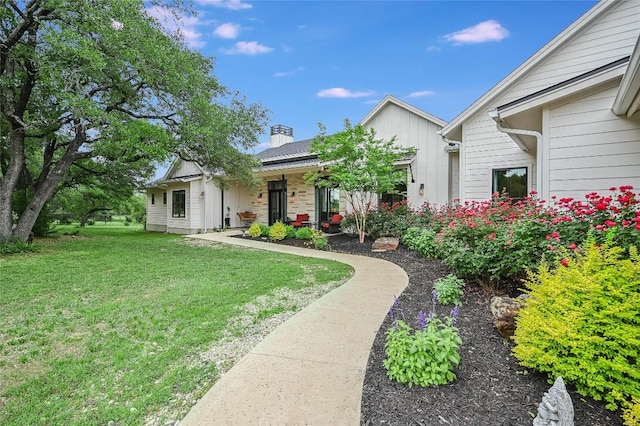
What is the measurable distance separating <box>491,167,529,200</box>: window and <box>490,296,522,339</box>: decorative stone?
6.53 m

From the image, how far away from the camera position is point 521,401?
2340 mm

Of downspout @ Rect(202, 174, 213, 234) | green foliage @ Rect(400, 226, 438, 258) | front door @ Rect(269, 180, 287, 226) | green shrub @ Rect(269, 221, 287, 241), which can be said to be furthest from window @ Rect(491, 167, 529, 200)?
downspout @ Rect(202, 174, 213, 234)

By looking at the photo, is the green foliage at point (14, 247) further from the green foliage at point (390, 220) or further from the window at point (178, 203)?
the green foliage at point (390, 220)

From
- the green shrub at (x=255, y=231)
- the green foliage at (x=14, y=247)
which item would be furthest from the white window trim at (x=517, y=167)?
the green foliage at (x=14, y=247)

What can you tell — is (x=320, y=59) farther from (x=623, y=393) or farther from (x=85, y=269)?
(x=623, y=393)

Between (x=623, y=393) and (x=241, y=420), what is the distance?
2.57 metres

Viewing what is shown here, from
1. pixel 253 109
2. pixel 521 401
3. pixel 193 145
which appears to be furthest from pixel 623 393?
pixel 253 109

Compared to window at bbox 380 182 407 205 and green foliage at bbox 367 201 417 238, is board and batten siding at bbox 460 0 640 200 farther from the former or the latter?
window at bbox 380 182 407 205

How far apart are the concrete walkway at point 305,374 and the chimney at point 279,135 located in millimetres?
17112

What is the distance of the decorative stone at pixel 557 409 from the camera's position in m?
1.85

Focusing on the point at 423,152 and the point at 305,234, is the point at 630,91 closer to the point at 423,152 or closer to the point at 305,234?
the point at 423,152

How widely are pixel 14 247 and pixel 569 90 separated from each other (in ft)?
44.5

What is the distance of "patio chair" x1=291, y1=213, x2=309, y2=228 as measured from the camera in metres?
14.5

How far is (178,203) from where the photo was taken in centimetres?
1769
